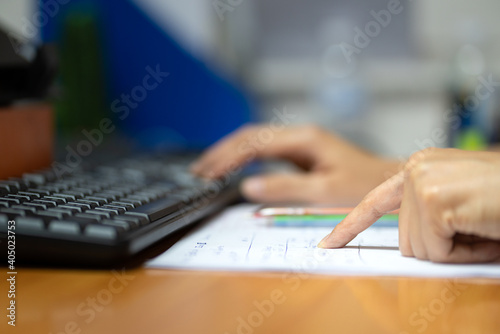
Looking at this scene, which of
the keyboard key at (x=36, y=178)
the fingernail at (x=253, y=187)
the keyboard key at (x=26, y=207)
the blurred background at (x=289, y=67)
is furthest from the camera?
the blurred background at (x=289, y=67)

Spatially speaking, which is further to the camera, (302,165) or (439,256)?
(302,165)

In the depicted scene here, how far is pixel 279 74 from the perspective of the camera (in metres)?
1.92

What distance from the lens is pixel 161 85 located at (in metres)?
1.43

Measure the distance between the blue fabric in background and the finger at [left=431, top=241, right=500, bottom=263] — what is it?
A: 1027mm

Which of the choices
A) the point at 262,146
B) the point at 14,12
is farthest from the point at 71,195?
the point at 14,12

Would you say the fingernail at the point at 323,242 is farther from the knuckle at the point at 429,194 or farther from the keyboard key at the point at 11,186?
the keyboard key at the point at 11,186

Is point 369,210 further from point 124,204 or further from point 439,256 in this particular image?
point 124,204

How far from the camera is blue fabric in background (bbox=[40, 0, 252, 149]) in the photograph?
1.41 meters

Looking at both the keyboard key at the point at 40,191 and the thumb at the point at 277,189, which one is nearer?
the keyboard key at the point at 40,191

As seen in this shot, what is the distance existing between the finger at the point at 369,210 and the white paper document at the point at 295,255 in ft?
0.04

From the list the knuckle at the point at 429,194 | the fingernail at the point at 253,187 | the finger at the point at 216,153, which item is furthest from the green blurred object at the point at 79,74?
the knuckle at the point at 429,194

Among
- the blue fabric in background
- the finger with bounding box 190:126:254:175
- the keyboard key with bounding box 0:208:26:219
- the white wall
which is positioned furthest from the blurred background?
the keyboard key with bounding box 0:208:26:219

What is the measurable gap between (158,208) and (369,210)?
18 centimetres

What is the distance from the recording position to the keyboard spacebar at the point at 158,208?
1.44 ft
